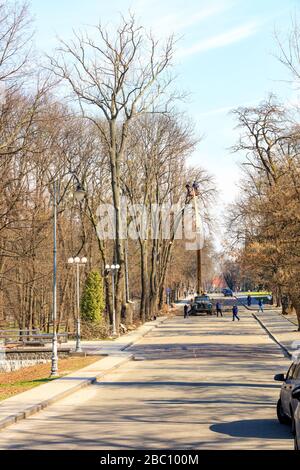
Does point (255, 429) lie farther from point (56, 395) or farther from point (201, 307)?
point (201, 307)

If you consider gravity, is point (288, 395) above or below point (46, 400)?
above

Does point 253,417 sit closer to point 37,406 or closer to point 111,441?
point 111,441

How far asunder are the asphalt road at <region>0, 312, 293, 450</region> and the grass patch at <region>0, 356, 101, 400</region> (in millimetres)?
2080

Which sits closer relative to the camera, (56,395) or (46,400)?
(46,400)

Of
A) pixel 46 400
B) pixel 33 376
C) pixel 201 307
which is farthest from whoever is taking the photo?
pixel 201 307

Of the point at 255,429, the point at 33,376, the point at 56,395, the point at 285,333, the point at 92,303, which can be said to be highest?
the point at 92,303

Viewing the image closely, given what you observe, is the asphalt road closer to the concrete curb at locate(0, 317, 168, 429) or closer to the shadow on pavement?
the shadow on pavement

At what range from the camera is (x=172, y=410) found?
18359mm

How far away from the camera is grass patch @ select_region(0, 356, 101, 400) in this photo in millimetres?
25328

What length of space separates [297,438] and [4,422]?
7736 millimetres

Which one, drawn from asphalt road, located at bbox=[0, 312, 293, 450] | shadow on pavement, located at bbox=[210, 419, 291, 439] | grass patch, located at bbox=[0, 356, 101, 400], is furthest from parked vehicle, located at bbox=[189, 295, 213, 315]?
shadow on pavement, located at bbox=[210, 419, 291, 439]

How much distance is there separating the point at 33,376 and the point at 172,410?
46.0ft

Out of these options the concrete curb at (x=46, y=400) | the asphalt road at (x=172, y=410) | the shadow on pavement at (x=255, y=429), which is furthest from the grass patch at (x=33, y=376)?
the shadow on pavement at (x=255, y=429)

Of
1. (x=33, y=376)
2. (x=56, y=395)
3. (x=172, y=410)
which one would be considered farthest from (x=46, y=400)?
(x=33, y=376)
